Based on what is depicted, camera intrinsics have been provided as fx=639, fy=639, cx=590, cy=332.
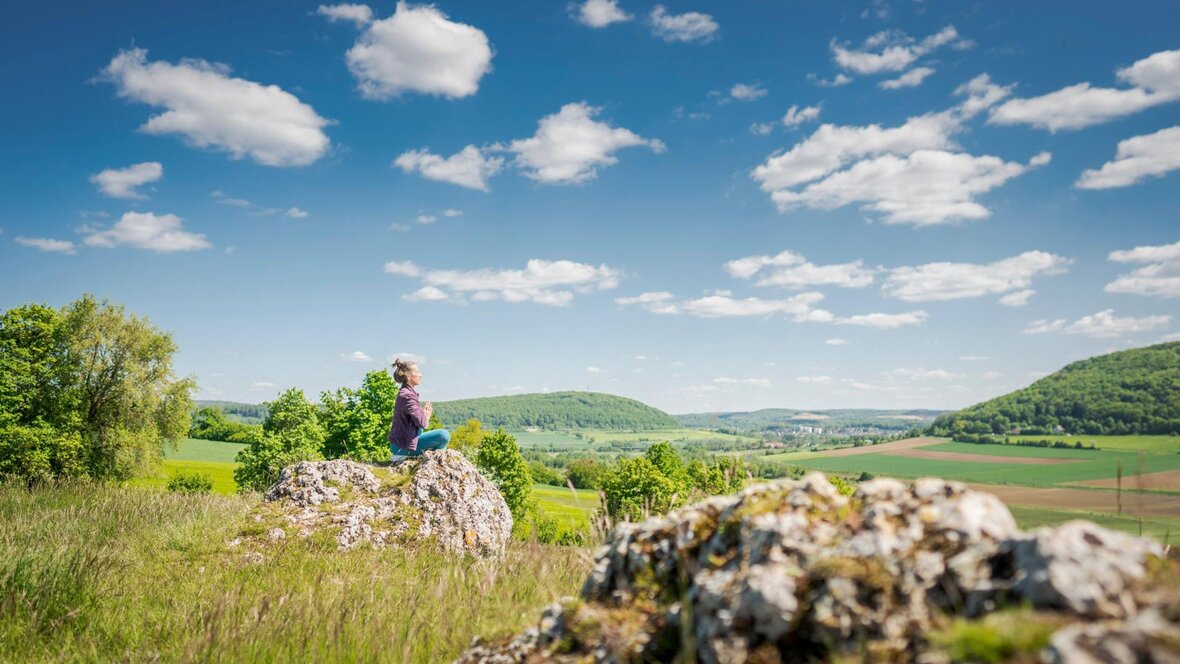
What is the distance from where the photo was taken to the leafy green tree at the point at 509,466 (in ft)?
169

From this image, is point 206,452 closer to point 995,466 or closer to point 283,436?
point 283,436

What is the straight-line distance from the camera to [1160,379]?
506ft

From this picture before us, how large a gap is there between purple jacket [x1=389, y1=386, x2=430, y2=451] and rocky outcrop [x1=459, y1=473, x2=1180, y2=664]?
34.0ft

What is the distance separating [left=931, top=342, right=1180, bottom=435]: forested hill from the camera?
127062 millimetres

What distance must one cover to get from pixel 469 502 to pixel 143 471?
1562 inches

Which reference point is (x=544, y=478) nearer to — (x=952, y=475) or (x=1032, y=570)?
(x=952, y=475)

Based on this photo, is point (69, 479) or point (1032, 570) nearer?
point (1032, 570)

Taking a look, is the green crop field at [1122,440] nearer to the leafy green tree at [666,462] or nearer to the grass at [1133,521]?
the leafy green tree at [666,462]

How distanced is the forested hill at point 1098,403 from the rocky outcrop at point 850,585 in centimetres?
15724

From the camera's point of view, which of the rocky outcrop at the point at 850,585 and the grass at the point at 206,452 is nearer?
the rocky outcrop at the point at 850,585

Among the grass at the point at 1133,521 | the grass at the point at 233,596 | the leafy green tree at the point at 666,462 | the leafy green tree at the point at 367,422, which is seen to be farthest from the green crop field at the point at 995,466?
the grass at the point at 233,596

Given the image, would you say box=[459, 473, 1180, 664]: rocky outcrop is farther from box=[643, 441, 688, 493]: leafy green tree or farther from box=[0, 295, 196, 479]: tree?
box=[643, 441, 688, 493]: leafy green tree

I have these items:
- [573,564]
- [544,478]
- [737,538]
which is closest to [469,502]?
[573,564]

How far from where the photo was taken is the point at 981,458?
99.1 meters
